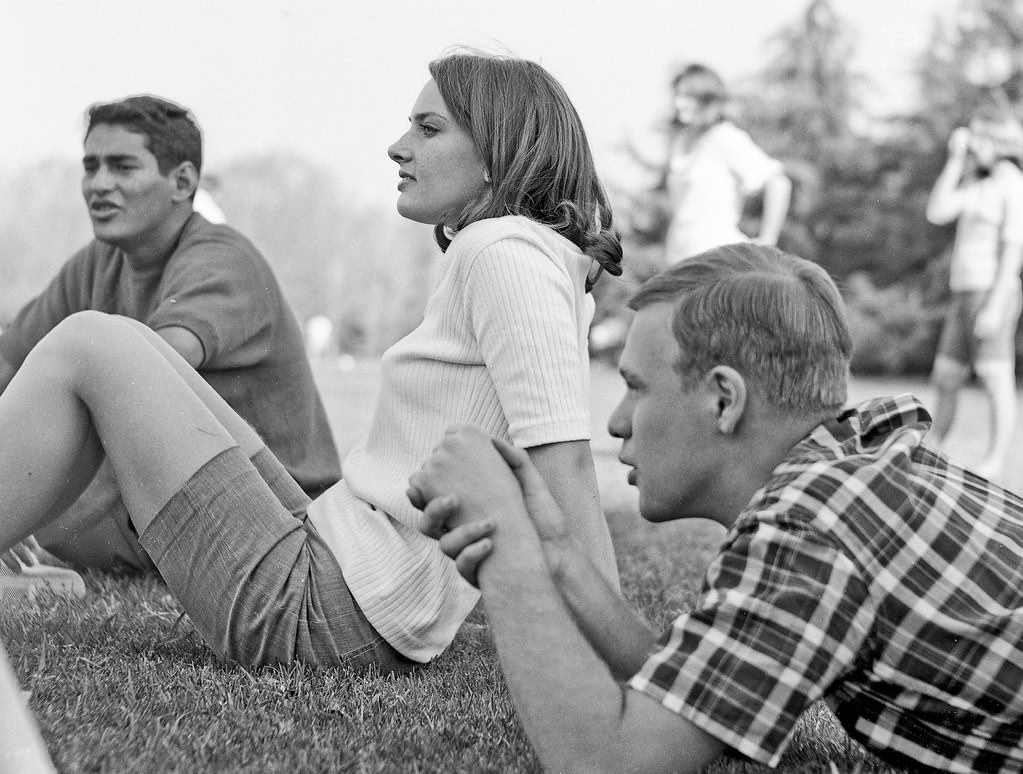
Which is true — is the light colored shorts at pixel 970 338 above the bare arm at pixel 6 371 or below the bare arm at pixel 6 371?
below

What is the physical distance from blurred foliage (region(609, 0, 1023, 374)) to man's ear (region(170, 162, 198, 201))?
17.6m

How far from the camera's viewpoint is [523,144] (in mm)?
2379

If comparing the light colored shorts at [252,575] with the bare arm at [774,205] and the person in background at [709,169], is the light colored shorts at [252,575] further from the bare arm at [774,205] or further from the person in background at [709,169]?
the bare arm at [774,205]

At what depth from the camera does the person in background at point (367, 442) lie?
2.13m

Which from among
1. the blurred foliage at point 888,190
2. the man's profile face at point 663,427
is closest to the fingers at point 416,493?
the man's profile face at point 663,427

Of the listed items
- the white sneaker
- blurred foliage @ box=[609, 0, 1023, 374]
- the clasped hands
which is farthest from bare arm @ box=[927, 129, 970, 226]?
blurred foliage @ box=[609, 0, 1023, 374]

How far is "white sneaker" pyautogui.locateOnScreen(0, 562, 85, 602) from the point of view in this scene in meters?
2.87

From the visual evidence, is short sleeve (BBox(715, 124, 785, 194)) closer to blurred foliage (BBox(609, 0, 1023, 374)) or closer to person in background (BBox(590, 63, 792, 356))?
person in background (BBox(590, 63, 792, 356))

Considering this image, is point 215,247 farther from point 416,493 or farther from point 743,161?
point 743,161

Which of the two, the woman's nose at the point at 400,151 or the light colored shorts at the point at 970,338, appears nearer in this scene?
the woman's nose at the point at 400,151

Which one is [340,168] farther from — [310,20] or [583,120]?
[583,120]

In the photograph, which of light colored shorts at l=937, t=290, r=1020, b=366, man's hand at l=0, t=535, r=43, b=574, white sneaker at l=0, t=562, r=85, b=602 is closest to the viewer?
man's hand at l=0, t=535, r=43, b=574

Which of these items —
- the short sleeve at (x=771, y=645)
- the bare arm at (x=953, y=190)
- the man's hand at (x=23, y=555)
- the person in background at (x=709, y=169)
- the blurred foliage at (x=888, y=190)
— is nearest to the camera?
the short sleeve at (x=771, y=645)

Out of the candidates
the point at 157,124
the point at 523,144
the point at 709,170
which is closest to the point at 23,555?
the point at 157,124
